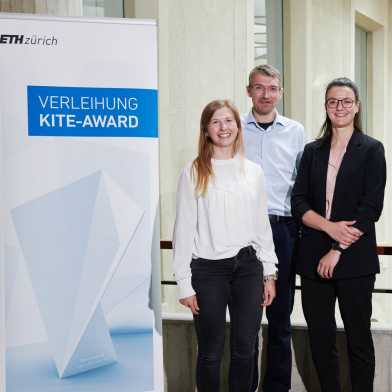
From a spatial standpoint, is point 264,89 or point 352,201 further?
point 264,89

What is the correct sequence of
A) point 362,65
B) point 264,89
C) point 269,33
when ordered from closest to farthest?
point 264,89 → point 269,33 → point 362,65

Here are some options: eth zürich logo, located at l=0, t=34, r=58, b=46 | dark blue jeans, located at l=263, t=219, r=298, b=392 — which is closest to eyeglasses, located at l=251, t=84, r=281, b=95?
dark blue jeans, located at l=263, t=219, r=298, b=392

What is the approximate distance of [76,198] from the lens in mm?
2766

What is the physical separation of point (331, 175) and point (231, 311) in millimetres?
681

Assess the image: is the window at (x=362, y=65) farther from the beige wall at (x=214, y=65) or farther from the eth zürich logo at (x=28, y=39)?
the eth zürich logo at (x=28, y=39)

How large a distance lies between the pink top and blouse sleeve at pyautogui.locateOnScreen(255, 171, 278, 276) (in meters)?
0.27

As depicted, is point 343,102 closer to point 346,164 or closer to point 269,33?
point 346,164

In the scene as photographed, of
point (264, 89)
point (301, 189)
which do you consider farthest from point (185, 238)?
point (264, 89)

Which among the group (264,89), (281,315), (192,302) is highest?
(264,89)

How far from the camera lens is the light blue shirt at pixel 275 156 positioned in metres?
3.25

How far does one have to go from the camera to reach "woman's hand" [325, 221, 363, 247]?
9.52 feet

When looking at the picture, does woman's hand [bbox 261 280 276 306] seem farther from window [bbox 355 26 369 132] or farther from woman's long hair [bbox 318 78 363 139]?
window [bbox 355 26 369 132]

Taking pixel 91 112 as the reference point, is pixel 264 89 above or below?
above

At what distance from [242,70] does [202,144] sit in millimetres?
3525
